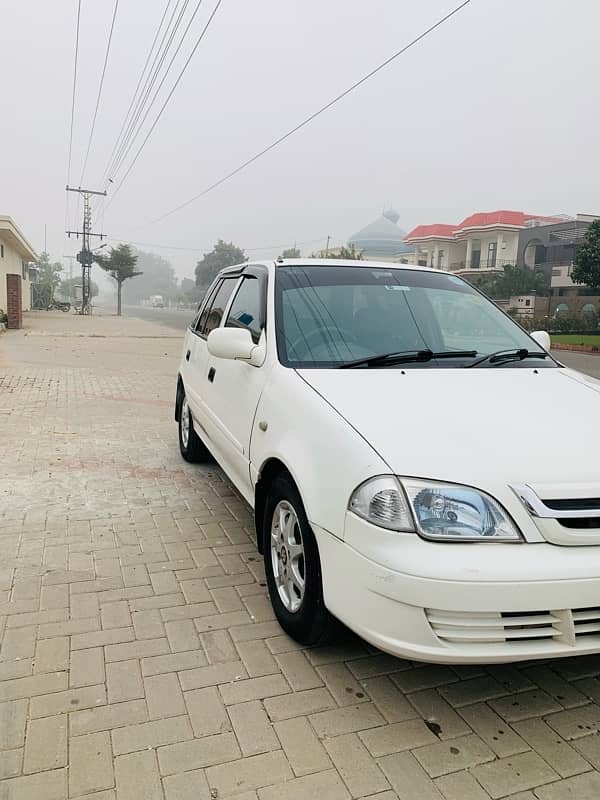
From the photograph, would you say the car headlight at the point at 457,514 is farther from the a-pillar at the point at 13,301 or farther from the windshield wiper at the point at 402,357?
the a-pillar at the point at 13,301

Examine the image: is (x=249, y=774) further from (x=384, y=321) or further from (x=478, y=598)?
(x=384, y=321)

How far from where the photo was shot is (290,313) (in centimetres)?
360

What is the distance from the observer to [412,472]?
2301 mm

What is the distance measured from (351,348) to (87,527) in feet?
7.24

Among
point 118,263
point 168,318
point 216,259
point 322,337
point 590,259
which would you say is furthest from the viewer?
point 216,259

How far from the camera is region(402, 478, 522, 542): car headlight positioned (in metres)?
2.23

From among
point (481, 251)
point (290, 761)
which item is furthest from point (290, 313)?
point (481, 251)

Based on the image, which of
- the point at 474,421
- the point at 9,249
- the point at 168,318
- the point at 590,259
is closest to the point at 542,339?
the point at 474,421

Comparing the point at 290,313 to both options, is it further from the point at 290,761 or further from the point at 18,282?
the point at 18,282

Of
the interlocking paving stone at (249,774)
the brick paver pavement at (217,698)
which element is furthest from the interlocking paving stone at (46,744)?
the interlocking paving stone at (249,774)

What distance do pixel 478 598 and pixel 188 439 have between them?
12.9 feet

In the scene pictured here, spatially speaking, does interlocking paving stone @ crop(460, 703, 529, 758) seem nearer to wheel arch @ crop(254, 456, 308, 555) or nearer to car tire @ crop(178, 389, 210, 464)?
wheel arch @ crop(254, 456, 308, 555)

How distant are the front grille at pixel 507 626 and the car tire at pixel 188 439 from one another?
11.7 ft

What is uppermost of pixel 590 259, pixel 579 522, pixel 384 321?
pixel 590 259
